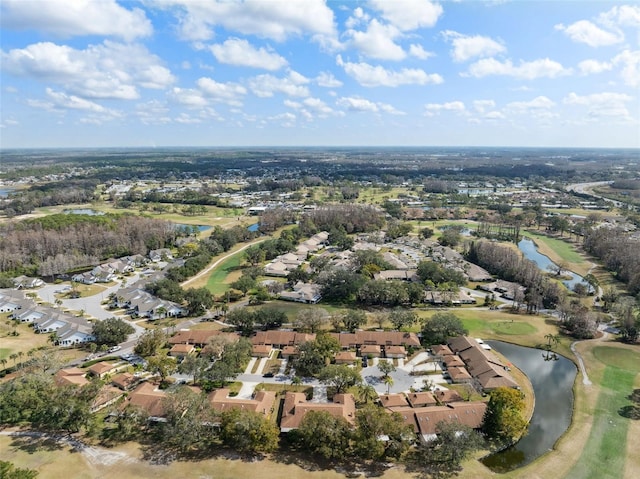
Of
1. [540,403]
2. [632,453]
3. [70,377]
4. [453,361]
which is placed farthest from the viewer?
[453,361]

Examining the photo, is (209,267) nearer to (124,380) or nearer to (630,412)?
(124,380)

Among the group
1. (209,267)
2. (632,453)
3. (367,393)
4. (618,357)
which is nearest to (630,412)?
(632,453)

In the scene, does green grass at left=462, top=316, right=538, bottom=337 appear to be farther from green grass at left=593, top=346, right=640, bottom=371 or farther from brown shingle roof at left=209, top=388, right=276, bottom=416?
brown shingle roof at left=209, top=388, right=276, bottom=416

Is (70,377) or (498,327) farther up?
(70,377)

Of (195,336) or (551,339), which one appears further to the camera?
(551,339)

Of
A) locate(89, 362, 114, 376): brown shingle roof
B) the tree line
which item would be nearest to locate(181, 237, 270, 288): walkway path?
locate(89, 362, 114, 376): brown shingle roof
